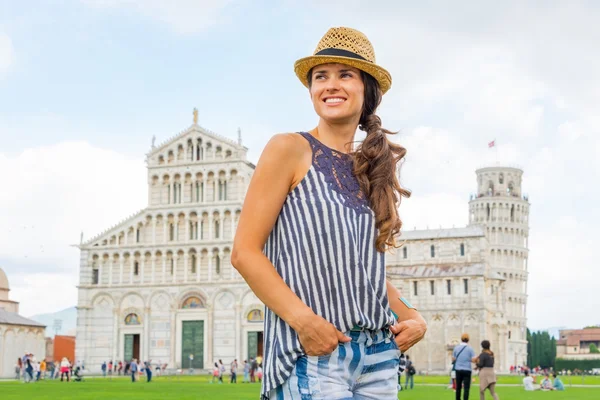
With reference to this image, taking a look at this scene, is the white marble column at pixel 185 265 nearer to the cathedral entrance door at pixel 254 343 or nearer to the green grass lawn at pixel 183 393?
the cathedral entrance door at pixel 254 343

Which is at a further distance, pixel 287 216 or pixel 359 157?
pixel 359 157

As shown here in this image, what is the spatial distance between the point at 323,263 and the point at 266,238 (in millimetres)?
262

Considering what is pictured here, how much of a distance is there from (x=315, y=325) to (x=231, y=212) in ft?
193

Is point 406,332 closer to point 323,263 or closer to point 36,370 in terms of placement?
point 323,263

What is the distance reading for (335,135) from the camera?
148 inches

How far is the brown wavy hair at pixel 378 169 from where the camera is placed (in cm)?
362

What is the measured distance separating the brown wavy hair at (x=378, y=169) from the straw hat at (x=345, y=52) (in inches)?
4.0

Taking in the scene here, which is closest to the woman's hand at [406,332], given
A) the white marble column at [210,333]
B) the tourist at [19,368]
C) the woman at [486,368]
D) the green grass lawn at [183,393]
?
A: the woman at [486,368]

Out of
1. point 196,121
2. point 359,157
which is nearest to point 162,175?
point 196,121

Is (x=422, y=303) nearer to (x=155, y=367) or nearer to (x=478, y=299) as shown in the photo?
(x=478, y=299)

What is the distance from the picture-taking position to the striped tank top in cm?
330

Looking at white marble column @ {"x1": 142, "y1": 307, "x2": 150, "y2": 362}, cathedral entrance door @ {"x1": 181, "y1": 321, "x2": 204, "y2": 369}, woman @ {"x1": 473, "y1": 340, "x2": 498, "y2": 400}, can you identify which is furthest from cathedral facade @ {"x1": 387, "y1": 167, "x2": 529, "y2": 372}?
woman @ {"x1": 473, "y1": 340, "x2": 498, "y2": 400}

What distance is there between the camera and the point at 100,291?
211 ft

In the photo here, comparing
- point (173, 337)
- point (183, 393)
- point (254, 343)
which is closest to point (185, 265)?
point (173, 337)
